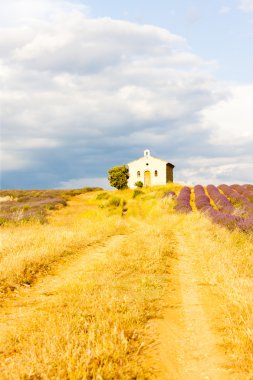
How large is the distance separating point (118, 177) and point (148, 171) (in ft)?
21.8

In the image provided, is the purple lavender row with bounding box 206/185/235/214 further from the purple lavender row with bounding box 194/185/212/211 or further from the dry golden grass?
the dry golden grass

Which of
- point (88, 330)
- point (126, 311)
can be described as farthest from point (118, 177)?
point (88, 330)

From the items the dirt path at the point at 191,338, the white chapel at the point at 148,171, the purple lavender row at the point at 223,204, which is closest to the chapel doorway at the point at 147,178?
the white chapel at the point at 148,171

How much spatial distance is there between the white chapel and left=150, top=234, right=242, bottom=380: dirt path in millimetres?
44055

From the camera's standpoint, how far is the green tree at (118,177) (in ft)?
156

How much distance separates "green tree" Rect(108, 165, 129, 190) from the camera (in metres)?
47.4

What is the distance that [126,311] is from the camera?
5.82 metres

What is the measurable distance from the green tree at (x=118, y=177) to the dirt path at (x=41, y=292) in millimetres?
35200

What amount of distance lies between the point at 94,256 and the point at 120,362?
758cm

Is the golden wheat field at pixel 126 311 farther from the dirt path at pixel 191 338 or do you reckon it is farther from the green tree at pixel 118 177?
the green tree at pixel 118 177

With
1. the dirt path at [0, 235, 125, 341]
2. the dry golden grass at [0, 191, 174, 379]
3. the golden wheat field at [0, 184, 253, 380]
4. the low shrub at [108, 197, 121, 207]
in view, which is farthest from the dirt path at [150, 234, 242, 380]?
the low shrub at [108, 197, 121, 207]

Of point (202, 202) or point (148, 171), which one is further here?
point (148, 171)

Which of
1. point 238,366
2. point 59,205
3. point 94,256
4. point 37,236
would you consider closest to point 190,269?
point 94,256

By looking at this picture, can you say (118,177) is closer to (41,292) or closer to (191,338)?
(41,292)
